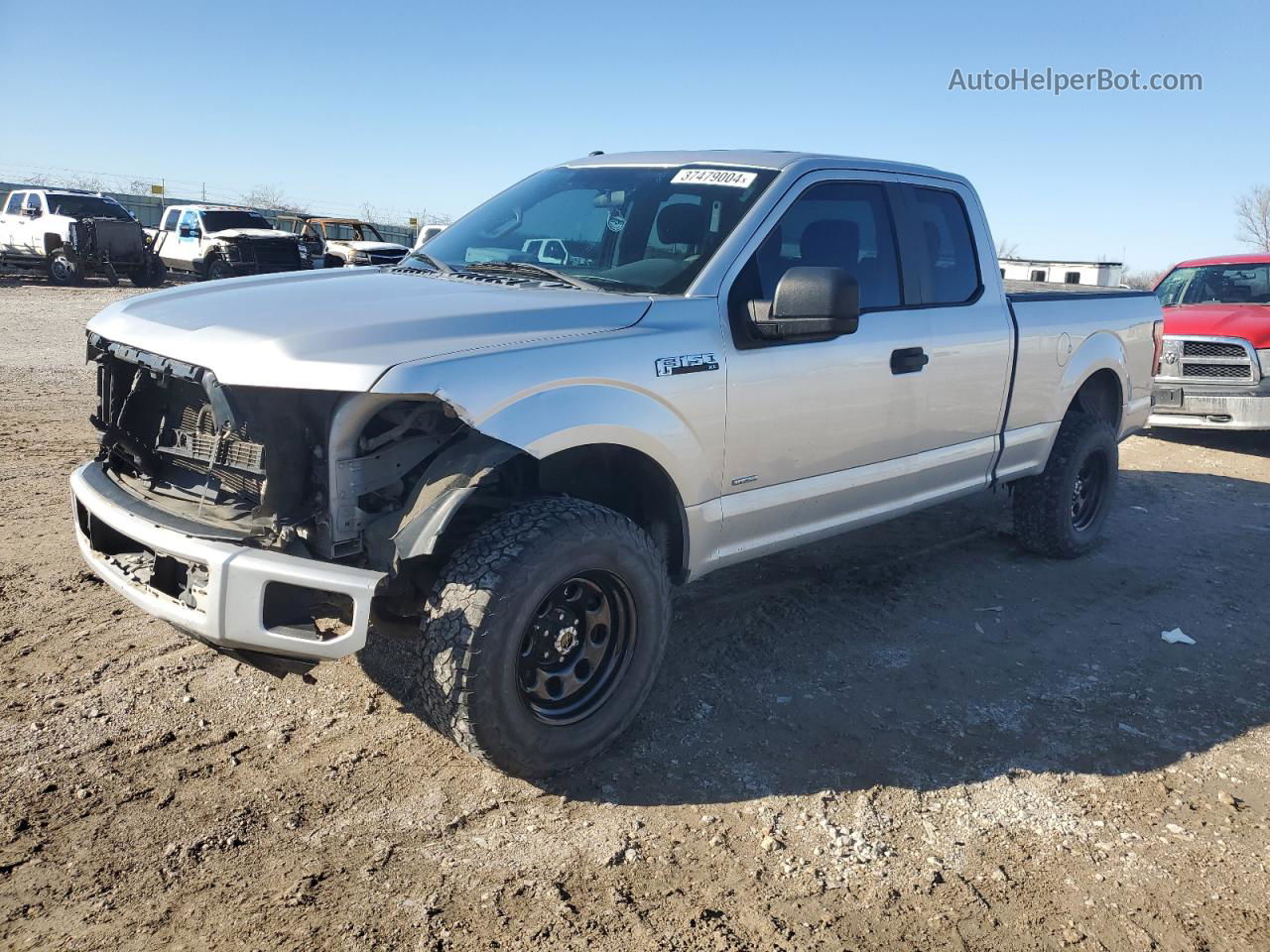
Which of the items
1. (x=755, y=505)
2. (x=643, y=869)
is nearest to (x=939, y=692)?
(x=755, y=505)

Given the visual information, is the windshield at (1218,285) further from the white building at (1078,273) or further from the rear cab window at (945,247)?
the rear cab window at (945,247)

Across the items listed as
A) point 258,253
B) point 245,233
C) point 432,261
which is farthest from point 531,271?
point 245,233

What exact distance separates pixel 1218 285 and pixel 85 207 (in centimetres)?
2145

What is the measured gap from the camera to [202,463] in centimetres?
315

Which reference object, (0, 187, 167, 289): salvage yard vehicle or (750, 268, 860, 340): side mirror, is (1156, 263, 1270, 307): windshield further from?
(0, 187, 167, 289): salvage yard vehicle

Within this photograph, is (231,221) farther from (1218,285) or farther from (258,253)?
(1218,285)

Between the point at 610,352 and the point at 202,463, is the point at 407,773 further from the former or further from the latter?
the point at 610,352

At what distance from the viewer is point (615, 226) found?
403 centimetres

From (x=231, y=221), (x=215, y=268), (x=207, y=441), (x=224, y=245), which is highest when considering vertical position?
(x=231, y=221)

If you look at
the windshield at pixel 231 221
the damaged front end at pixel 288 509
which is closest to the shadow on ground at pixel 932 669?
the damaged front end at pixel 288 509

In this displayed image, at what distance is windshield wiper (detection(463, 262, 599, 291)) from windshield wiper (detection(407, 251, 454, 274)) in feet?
0.27

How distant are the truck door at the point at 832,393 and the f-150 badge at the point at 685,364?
0.10 m

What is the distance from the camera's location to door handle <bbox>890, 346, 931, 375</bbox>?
4203 millimetres

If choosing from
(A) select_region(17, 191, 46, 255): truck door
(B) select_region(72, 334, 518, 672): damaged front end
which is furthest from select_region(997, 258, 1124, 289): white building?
(A) select_region(17, 191, 46, 255): truck door
